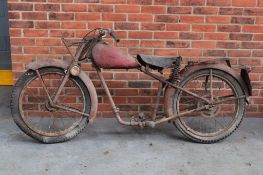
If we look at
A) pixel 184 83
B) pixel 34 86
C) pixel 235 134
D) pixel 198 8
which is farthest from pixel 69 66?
pixel 235 134

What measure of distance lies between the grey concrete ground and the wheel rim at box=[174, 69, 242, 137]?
168 millimetres

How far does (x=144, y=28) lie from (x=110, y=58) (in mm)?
717

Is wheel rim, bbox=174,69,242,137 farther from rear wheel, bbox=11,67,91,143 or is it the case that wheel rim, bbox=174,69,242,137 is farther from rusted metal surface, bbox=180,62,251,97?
rear wheel, bbox=11,67,91,143

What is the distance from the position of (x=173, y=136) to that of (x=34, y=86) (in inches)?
62.8

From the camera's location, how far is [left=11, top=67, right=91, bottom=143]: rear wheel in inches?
154

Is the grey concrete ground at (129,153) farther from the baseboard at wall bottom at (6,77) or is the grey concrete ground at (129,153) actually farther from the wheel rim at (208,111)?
the baseboard at wall bottom at (6,77)

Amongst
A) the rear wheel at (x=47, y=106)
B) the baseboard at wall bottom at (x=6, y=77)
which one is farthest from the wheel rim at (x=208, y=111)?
the baseboard at wall bottom at (x=6, y=77)

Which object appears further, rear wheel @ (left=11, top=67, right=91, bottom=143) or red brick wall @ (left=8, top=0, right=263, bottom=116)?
red brick wall @ (left=8, top=0, right=263, bottom=116)

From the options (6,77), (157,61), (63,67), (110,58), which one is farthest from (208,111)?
(6,77)

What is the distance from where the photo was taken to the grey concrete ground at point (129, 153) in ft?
11.5

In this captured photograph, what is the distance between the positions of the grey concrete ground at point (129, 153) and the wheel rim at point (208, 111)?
17 centimetres

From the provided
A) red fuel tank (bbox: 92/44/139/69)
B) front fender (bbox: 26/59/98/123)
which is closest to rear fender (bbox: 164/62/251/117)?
red fuel tank (bbox: 92/44/139/69)

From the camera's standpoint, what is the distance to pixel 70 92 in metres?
4.53

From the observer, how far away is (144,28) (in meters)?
4.38
